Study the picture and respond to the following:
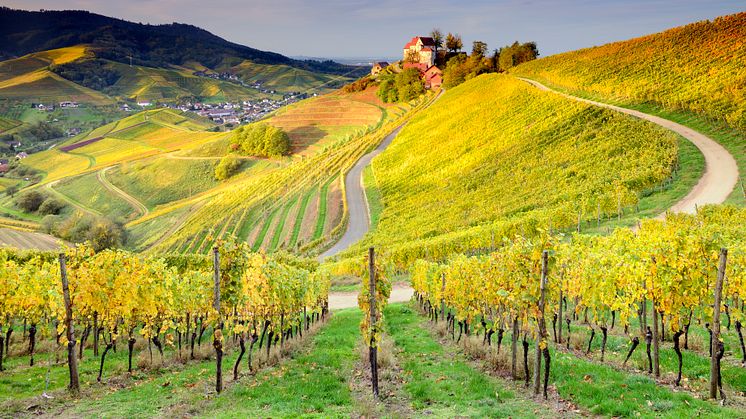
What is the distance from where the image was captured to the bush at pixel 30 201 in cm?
11412

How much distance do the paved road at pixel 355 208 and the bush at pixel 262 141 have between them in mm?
26238

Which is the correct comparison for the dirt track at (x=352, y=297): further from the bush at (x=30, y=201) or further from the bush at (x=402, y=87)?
the bush at (x=402, y=87)

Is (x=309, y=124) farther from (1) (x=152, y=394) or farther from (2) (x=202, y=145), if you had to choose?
(1) (x=152, y=394)

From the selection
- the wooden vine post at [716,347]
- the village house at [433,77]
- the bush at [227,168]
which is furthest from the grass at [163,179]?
the wooden vine post at [716,347]

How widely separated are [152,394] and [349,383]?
5.92 m

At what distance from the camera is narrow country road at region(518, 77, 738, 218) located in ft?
132

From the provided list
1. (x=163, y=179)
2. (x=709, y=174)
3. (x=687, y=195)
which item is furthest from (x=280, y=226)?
(x=163, y=179)

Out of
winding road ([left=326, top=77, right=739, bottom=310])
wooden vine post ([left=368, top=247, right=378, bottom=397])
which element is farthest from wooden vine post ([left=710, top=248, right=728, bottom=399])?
winding road ([left=326, top=77, right=739, bottom=310])

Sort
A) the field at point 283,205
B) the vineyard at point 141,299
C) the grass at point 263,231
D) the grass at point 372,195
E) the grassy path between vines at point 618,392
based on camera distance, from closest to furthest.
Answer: the grassy path between vines at point 618,392 → the vineyard at point 141,299 → the grass at point 372,195 → the grass at point 263,231 → the field at point 283,205

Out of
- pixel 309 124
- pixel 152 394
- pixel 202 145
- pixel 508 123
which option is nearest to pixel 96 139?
pixel 202 145

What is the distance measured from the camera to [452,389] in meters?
14.5

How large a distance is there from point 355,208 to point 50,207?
77734 millimetres

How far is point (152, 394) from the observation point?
48.1 feet

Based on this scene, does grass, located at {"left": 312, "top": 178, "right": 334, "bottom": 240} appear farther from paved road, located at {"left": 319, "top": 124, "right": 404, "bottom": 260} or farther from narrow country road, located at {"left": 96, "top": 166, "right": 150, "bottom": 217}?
narrow country road, located at {"left": 96, "top": 166, "right": 150, "bottom": 217}
